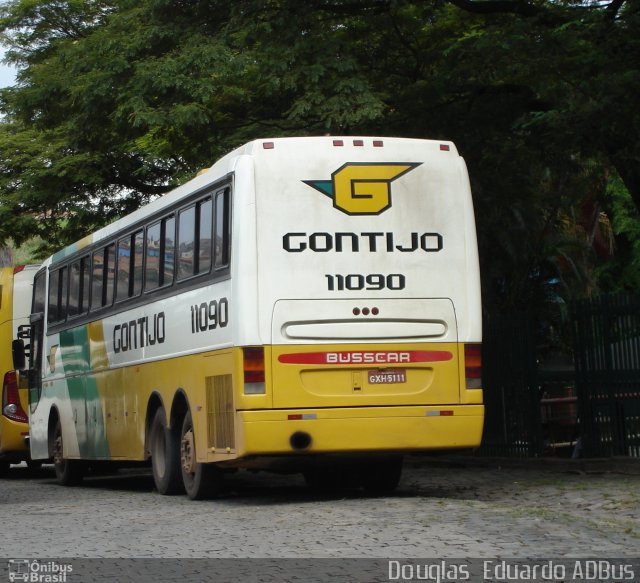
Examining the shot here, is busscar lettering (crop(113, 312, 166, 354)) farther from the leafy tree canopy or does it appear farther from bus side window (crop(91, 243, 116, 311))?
the leafy tree canopy

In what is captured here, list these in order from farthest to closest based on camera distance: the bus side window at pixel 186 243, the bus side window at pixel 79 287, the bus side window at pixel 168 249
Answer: the bus side window at pixel 79 287, the bus side window at pixel 168 249, the bus side window at pixel 186 243

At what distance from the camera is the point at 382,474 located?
15195 millimetres

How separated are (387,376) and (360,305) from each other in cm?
74

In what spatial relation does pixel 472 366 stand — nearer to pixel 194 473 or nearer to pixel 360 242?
pixel 360 242

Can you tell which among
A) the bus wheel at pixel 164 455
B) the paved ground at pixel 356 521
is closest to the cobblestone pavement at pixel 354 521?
the paved ground at pixel 356 521

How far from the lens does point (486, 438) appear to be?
67.8 feet

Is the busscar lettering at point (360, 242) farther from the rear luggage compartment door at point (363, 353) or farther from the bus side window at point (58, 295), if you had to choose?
the bus side window at point (58, 295)

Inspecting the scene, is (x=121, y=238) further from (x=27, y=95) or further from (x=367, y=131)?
(x=27, y=95)

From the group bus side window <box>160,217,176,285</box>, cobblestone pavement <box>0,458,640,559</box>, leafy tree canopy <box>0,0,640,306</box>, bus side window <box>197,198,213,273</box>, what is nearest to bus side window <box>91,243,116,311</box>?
leafy tree canopy <box>0,0,640,306</box>

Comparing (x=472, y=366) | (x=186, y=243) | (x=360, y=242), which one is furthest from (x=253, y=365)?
(x=186, y=243)

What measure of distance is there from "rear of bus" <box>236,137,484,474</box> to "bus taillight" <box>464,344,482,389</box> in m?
0.01

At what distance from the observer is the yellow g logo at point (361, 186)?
1375 cm

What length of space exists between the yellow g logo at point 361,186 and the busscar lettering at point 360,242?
257mm

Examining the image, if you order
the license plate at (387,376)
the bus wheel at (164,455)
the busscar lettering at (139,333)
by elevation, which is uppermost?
the busscar lettering at (139,333)
